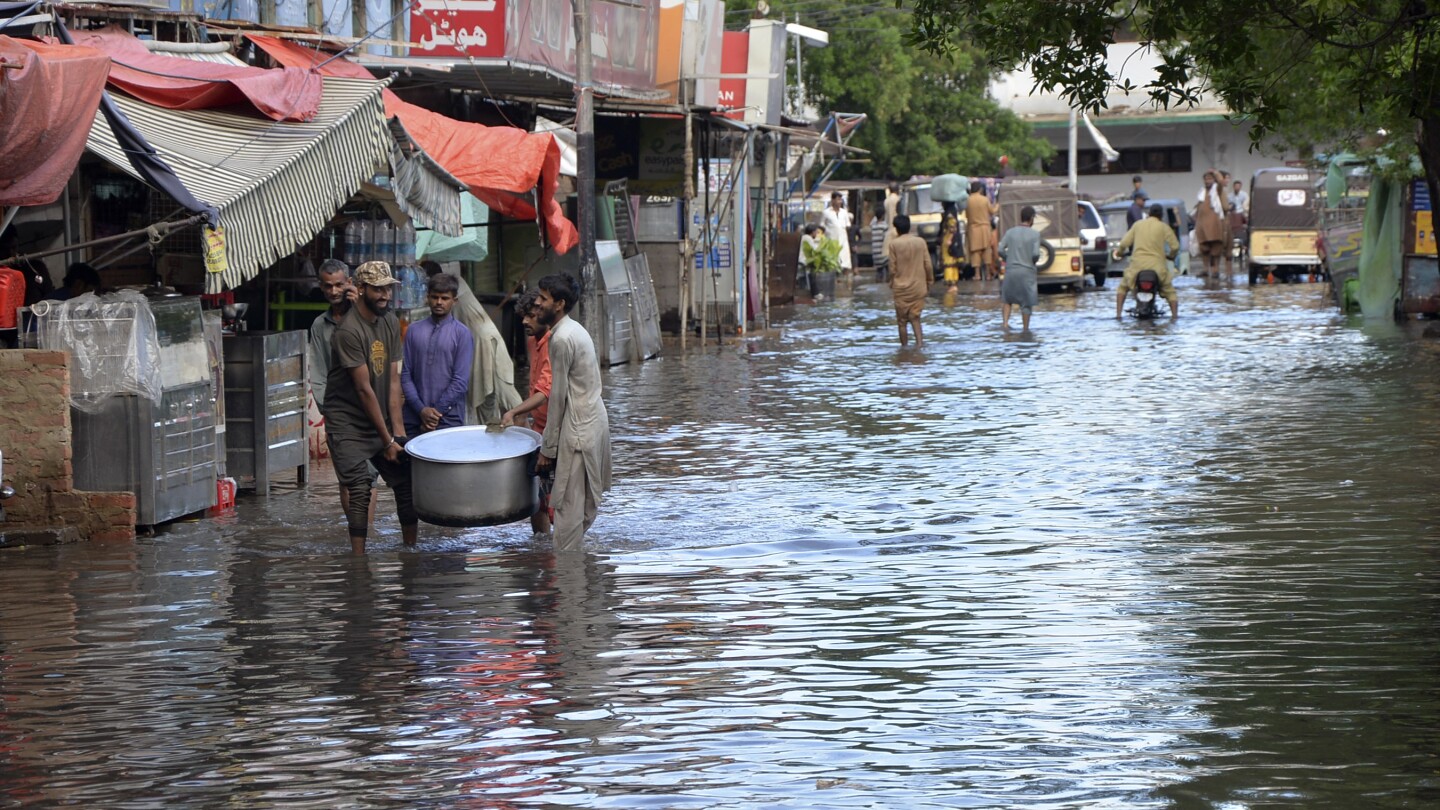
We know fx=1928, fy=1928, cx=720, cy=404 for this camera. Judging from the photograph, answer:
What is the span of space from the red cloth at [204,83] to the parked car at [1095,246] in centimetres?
2753

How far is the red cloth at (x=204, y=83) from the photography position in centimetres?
1204

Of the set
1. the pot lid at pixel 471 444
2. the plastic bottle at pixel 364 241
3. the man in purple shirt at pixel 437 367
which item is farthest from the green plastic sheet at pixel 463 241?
the pot lid at pixel 471 444

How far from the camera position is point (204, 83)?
39.9ft

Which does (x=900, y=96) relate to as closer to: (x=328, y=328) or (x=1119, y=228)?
(x=1119, y=228)

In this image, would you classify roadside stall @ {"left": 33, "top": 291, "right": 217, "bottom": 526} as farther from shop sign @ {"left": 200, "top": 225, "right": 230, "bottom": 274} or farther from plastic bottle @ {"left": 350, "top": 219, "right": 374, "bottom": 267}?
plastic bottle @ {"left": 350, "top": 219, "right": 374, "bottom": 267}

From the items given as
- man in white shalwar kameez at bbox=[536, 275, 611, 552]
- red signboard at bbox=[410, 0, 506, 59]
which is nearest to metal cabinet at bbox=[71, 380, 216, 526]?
man in white shalwar kameez at bbox=[536, 275, 611, 552]

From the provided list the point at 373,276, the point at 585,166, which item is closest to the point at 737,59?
the point at 585,166

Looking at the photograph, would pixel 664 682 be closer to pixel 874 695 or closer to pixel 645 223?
pixel 874 695

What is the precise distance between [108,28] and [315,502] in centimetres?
383

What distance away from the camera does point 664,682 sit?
23.3 ft

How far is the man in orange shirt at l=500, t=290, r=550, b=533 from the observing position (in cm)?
1014

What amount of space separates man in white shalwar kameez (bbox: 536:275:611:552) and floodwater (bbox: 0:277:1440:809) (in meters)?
0.28

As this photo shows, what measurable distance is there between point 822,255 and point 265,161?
26.6 metres

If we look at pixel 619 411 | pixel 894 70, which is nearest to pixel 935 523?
pixel 619 411
